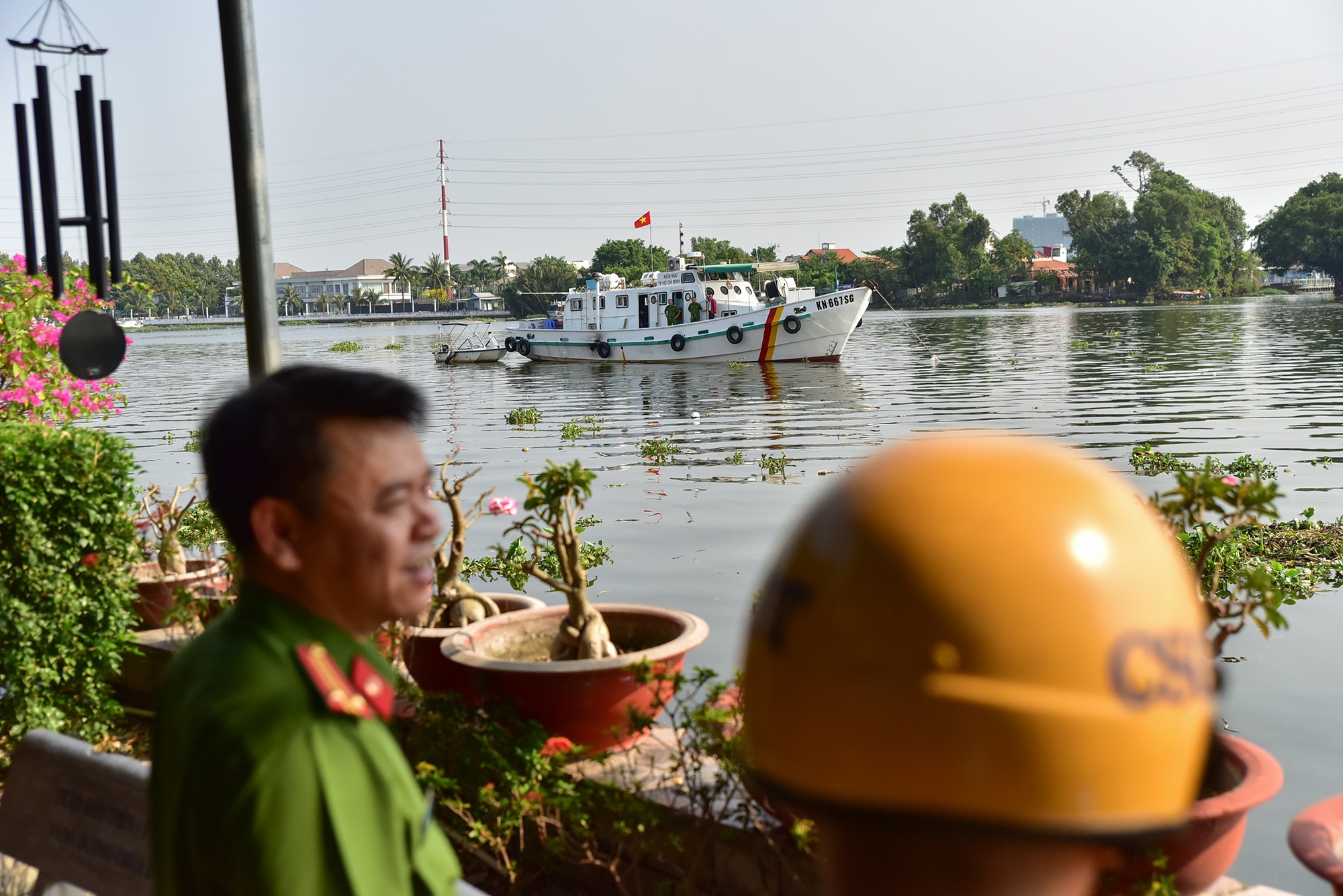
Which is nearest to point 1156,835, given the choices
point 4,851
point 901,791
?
point 901,791

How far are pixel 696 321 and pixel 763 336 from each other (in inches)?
106

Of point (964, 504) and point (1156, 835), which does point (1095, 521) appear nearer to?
point (964, 504)

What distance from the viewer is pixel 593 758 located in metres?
3.61

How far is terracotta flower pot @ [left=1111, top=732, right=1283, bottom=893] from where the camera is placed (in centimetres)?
281

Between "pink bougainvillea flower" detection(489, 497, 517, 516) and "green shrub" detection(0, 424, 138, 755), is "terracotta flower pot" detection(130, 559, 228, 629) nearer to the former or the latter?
"green shrub" detection(0, 424, 138, 755)

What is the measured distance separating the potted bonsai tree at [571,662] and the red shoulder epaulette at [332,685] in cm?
229

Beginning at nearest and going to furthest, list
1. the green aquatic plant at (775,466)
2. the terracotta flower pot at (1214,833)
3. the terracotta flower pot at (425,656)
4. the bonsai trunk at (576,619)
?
the terracotta flower pot at (1214,833), the bonsai trunk at (576,619), the terracotta flower pot at (425,656), the green aquatic plant at (775,466)

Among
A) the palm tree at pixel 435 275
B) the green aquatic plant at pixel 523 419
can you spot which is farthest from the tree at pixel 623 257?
the green aquatic plant at pixel 523 419

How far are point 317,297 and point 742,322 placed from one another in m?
125

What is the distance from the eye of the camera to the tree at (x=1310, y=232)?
3814 inches

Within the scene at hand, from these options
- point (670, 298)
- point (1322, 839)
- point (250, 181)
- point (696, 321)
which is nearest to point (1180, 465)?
point (1322, 839)

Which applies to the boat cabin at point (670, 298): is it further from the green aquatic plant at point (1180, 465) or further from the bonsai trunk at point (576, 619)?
the bonsai trunk at point (576, 619)

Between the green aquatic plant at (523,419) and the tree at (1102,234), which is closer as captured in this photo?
the green aquatic plant at (523,419)

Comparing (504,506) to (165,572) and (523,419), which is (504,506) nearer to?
(165,572)
